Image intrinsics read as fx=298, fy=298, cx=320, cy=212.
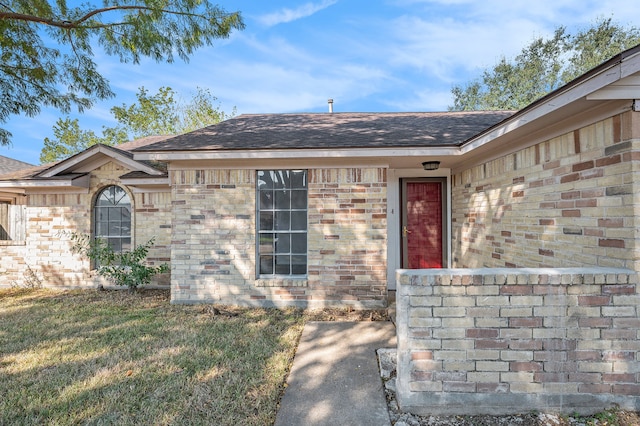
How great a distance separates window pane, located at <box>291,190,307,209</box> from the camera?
5535 millimetres

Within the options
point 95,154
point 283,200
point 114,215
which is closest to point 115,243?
point 114,215

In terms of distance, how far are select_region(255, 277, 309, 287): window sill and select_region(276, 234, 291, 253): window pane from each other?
1.76ft

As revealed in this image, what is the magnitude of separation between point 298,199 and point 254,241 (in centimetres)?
Result: 112

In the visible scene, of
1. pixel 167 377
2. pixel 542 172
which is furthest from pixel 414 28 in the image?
pixel 167 377

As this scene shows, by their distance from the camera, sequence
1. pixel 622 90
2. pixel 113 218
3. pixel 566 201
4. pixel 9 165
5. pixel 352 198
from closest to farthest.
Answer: pixel 622 90 → pixel 566 201 → pixel 352 198 → pixel 113 218 → pixel 9 165

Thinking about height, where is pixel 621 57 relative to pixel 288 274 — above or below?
above

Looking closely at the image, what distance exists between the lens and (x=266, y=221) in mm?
5598

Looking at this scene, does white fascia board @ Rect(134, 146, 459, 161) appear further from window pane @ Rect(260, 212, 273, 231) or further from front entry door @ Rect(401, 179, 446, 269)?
front entry door @ Rect(401, 179, 446, 269)

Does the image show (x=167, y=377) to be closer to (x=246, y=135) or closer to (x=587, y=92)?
(x=246, y=135)

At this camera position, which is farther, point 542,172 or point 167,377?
point 542,172

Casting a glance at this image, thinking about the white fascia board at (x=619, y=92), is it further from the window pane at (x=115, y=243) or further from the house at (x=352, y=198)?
the window pane at (x=115, y=243)

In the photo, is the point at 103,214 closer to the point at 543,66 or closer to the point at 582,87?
the point at 582,87

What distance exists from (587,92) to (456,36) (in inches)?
468

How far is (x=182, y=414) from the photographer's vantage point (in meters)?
2.50
